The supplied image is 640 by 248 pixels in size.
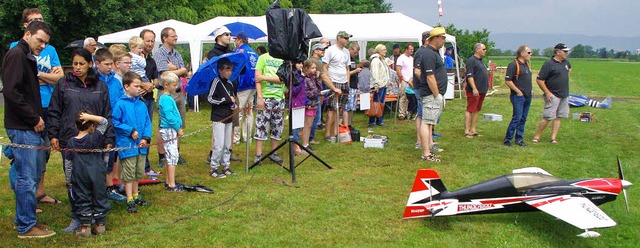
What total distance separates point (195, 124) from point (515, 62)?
674cm

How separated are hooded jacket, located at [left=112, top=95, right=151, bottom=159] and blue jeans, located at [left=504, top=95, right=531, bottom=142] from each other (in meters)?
6.51

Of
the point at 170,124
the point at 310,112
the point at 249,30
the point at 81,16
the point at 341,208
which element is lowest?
the point at 341,208

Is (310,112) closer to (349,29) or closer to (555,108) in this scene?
(555,108)

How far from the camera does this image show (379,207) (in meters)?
5.67

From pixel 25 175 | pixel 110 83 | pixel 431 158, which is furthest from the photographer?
pixel 431 158

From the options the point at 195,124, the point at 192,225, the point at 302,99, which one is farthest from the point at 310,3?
the point at 192,225

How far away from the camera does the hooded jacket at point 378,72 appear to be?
1158 centimetres

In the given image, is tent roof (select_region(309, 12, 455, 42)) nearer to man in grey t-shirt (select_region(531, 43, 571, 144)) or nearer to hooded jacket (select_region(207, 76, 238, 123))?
man in grey t-shirt (select_region(531, 43, 571, 144))

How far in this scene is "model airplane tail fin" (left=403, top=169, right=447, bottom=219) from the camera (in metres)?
5.18

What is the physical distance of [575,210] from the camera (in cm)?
482

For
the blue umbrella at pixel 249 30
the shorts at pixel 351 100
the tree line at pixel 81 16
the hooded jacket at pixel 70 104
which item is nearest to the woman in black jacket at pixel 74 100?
the hooded jacket at pixel 70 104

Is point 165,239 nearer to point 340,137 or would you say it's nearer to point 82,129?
point 82,129

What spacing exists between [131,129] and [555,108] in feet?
24.0

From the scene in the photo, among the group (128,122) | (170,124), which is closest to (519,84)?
(170,124)
